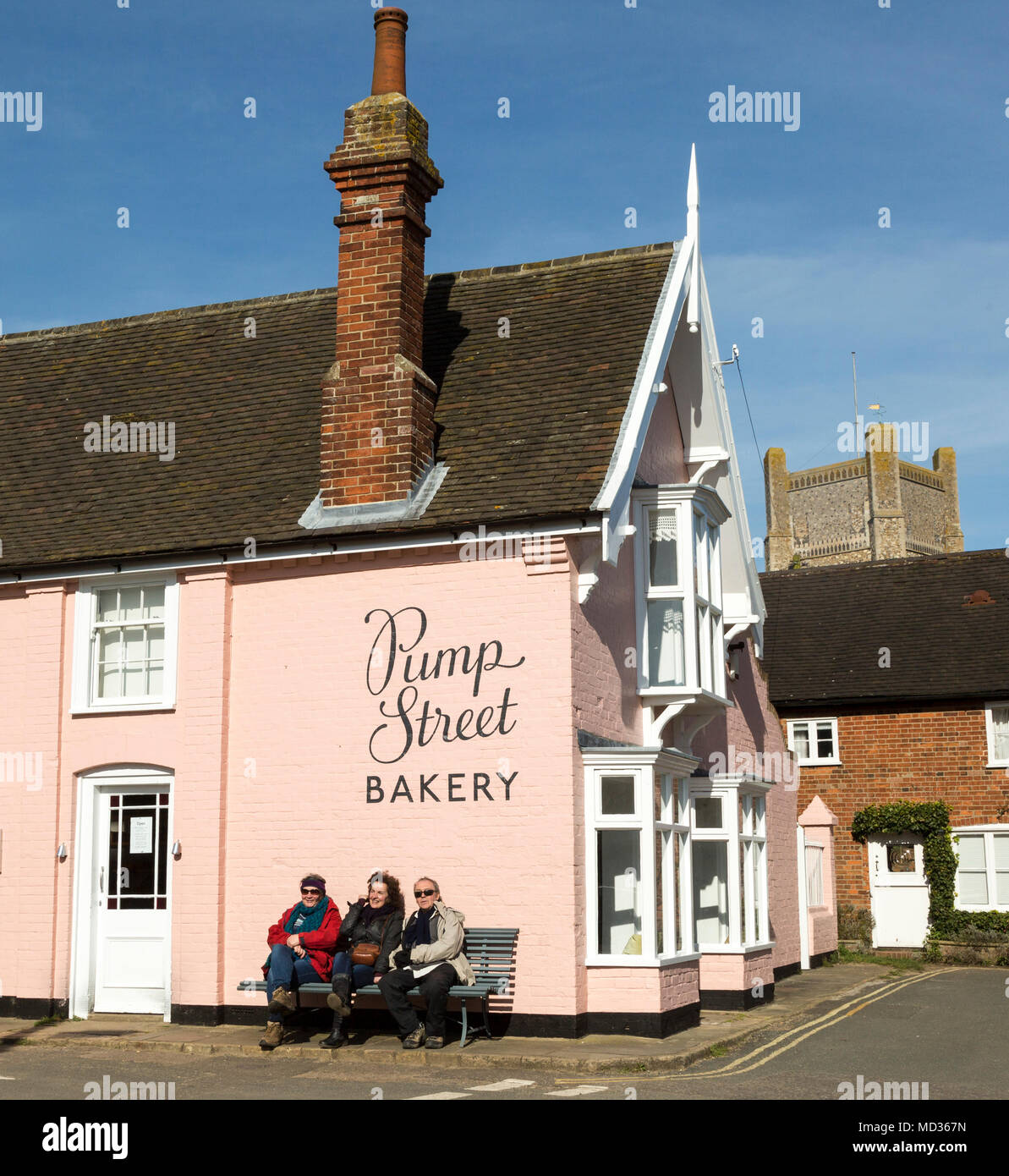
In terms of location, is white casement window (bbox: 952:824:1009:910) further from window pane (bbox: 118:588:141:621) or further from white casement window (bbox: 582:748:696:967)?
window pane (bbox: 118:588:141:621)

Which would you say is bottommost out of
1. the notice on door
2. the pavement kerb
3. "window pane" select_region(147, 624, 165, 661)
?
the pavement kerb

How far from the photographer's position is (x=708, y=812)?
55.6 ft

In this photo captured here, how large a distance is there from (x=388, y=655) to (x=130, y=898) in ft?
12.9

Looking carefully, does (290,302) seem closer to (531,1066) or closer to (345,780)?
(345,780)

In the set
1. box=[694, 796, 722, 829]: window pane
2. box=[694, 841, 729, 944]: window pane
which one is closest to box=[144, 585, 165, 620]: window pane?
box=[694, 796, 722, 829]: window pane

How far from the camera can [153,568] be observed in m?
14.3

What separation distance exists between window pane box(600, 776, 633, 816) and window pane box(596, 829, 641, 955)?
0.21 meters

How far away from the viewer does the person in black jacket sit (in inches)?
467

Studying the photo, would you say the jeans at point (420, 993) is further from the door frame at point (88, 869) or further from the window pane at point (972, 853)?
the window pane at point (972, 853)

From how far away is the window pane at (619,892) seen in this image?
1306cm

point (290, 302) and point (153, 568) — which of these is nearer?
point (153, 568)

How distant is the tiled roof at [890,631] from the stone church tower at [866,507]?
52.1m
